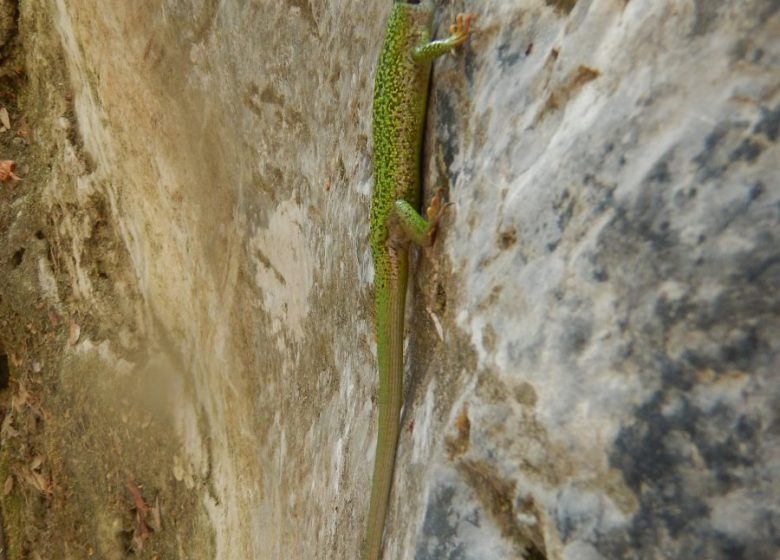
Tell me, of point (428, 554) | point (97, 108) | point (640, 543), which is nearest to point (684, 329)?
point (640, 543)

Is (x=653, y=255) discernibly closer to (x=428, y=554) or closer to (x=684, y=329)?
(x=684, y=329)

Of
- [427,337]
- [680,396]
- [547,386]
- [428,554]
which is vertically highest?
[680,396]

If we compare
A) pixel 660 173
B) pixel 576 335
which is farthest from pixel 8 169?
pixel 660 173

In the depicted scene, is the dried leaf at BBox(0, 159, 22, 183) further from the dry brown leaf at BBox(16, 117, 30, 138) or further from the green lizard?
the green lizard

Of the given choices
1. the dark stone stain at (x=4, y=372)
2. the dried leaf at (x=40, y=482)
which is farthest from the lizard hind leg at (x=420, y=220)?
the dark stone stain at (x=4, y=372)

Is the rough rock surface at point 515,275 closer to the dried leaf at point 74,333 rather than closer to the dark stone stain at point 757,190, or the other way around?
the dark stone stain at point 757,190

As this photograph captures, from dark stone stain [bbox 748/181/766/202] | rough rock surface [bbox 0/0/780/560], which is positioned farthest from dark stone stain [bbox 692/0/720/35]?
dark stone stain [bbox 748/181/766/202]
